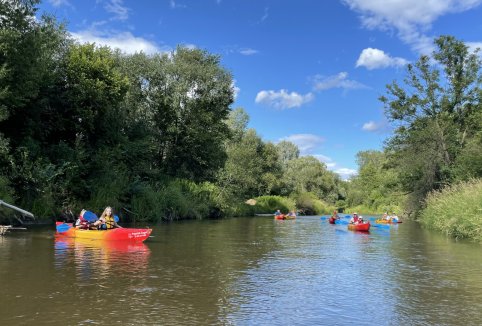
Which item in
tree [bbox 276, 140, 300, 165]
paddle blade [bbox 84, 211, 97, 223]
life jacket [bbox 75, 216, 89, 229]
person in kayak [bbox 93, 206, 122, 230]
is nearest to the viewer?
person in kayak [bbox 93, 206, 122, 230]

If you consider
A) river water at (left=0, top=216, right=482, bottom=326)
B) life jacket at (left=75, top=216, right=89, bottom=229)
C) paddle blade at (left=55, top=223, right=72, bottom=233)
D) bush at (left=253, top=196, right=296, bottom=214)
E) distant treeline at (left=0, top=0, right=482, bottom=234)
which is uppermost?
distant treeline at (left=0, top=0, right=482, bottom=234)

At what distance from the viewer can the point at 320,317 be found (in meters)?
7.40

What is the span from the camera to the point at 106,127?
29562 mm

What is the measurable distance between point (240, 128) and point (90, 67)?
35.2 m

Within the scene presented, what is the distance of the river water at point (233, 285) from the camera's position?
7320mm

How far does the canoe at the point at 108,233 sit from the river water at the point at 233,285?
1.28 feet

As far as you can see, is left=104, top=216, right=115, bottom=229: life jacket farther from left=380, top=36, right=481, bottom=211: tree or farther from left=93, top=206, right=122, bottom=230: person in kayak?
left=380, top=36, right=481, bottom=211: tree

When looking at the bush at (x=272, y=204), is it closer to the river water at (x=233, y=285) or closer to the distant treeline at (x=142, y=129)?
the distant treeline at (x=142, y=129)

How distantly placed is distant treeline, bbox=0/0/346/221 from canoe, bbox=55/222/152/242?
432cm

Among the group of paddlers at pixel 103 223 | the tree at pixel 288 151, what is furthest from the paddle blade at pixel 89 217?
the tree at pixel 288 151

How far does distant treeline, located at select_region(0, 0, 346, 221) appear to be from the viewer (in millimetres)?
22156

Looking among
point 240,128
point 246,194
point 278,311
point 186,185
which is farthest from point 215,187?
point 278,311

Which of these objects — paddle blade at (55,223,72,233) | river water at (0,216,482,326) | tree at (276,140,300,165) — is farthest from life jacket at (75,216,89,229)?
tree at (276,140,300,165)

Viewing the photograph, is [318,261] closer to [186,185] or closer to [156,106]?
[186,185]
